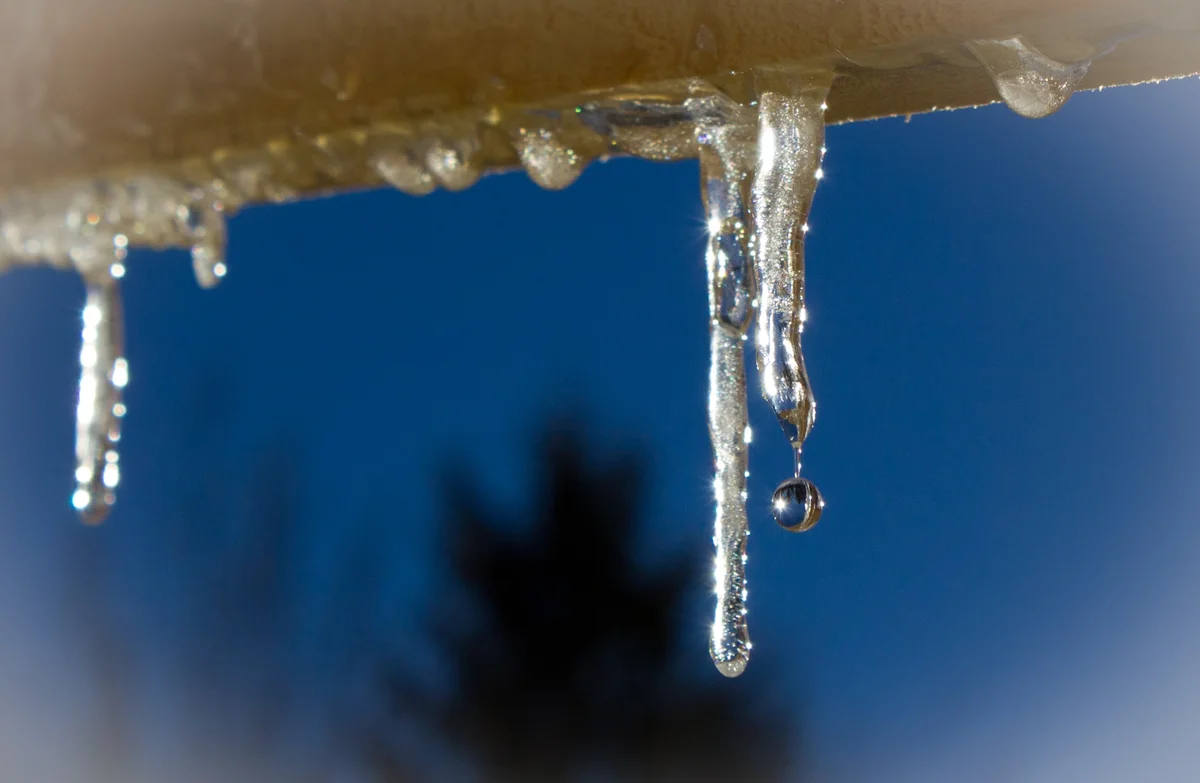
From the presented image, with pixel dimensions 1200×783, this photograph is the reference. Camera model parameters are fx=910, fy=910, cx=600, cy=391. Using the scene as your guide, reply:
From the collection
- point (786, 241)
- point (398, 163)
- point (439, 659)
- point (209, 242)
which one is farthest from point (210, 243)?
point (439, 659)

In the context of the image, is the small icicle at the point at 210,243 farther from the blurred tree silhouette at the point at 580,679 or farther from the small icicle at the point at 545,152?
the blurred tree silhouette at the point at 580,679

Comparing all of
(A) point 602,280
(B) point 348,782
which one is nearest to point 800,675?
(B) point 348,782

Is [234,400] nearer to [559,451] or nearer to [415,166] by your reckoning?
[559,451]

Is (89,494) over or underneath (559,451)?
underneath

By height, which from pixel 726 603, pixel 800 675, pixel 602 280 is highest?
pixel 602 280

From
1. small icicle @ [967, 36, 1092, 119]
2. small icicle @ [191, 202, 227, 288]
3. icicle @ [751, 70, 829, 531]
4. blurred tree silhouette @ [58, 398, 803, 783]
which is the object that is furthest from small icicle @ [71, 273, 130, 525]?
blurred tree silhouette @ [58, 398, 803, 783]

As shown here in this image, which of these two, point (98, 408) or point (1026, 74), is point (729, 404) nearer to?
point (1026, 74)

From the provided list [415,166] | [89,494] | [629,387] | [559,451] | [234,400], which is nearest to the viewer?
[415,166]

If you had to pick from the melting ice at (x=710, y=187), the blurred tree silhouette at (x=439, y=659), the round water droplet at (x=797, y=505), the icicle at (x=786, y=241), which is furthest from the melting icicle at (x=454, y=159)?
the blurred tree silhouette at (x=439, y=659)
